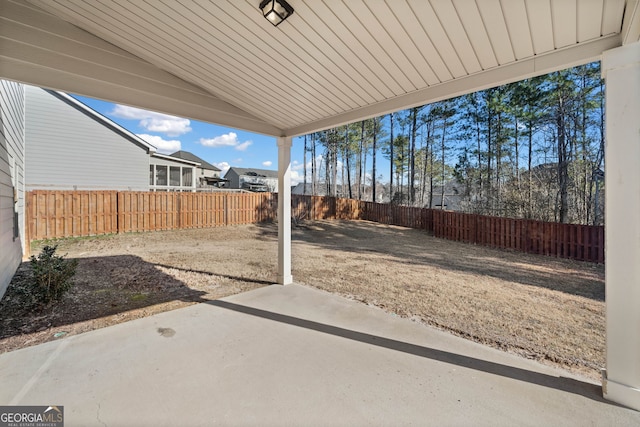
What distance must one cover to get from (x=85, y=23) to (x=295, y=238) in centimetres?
827

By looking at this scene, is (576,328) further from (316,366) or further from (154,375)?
(154,375)

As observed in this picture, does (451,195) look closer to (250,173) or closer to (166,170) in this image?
(166,170)

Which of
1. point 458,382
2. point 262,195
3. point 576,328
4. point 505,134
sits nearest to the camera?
point 458,382

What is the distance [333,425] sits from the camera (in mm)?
1625

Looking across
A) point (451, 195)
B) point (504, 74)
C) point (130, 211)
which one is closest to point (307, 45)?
point (504, 74)

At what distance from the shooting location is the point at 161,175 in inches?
612

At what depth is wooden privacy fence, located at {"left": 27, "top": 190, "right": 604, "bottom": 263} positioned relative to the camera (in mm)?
7263

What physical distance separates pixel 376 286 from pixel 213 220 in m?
9.14

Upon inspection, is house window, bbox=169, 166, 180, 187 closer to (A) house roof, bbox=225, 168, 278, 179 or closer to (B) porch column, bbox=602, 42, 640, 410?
(A) house roof, bbox=225, 168, 278, 179

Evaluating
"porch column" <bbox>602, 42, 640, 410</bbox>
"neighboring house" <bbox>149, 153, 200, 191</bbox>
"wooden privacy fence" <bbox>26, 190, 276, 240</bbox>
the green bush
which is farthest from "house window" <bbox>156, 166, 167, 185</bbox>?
"porch column" <bbox>602, 42, 640, 410</bbox>

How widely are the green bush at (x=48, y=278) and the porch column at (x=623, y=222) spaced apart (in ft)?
18.5

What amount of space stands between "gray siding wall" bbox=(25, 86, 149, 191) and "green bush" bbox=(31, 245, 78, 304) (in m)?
6.71

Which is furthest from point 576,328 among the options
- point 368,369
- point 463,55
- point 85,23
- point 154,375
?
point 85,23

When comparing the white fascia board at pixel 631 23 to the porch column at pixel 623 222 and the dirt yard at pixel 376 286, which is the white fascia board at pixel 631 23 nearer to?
the porch column at pixel 623 222
